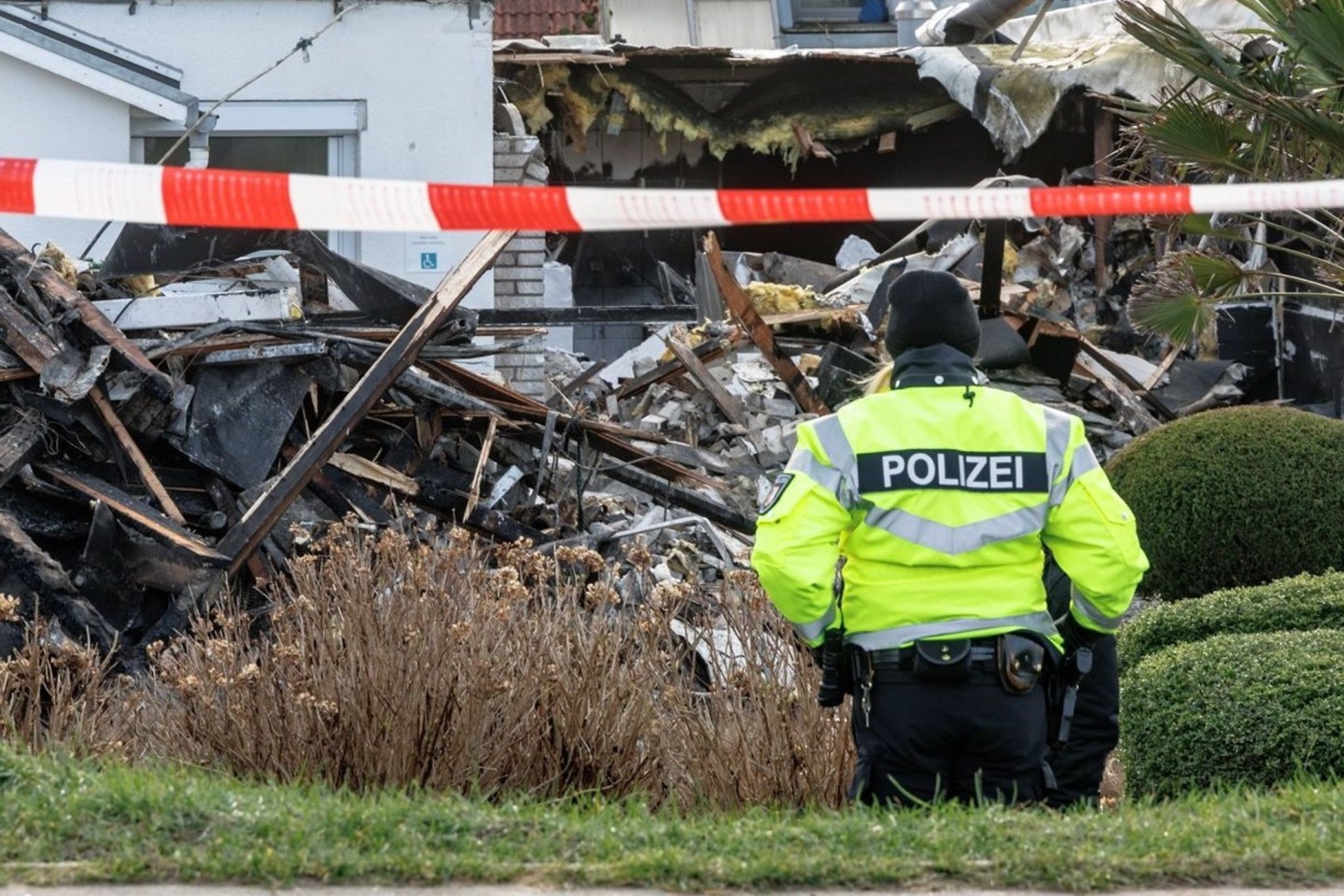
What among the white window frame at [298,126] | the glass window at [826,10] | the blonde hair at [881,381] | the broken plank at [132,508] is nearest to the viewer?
the blonde hair at [881,381]

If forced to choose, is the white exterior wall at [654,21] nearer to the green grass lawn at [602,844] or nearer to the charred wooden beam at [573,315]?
the charred wooden beam at [573,315]

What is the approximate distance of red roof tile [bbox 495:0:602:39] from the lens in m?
19.2

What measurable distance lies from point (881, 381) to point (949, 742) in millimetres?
3398

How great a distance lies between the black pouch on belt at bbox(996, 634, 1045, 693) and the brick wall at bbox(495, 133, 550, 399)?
9785 mm

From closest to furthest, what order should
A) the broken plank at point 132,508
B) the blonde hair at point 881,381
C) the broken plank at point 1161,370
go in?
the blonde hair at point 881,381
the broken plank at point 132,508
the broken plank at point 1161,370

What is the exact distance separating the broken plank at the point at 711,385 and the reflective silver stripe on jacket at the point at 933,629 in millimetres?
9215

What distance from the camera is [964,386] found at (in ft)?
15.9

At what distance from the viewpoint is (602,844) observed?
13.7ft

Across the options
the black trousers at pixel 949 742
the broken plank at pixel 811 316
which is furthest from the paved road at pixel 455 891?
the broken plank at pixel 811 316

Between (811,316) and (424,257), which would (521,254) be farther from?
(811,316)

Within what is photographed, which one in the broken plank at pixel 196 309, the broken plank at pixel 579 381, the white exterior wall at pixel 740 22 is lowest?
the broken plank at pixel 579 381

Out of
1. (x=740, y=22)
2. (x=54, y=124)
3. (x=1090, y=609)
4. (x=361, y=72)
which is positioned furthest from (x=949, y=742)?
(x=740, y=22)

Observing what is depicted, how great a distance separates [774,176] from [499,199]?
15346 millimetres

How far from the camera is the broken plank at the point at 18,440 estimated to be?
8.54 m
